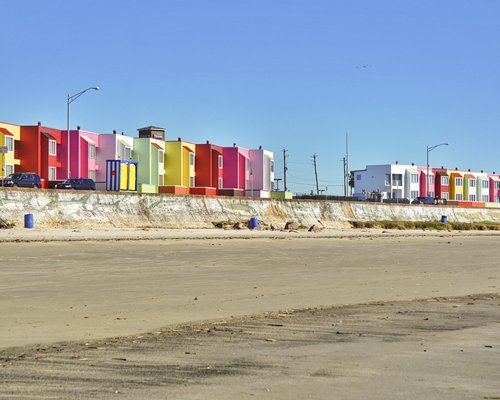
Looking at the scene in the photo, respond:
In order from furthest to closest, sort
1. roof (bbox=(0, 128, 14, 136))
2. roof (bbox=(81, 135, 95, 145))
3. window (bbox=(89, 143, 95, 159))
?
window (bbox=(89, 143, 95, 159)), roof (bbox=(81, 135, 95, 145)), roof (bbox=(0, 128, 14, 136))

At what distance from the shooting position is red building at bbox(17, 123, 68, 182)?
7188 centimetres

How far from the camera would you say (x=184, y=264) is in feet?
72.5

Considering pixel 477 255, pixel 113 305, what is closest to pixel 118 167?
pixel 477 255

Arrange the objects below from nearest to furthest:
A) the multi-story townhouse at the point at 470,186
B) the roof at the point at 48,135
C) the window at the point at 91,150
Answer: the roof at the point at 48,135 < the window at the point at 91,150 < the multi-story townhouse at the point at 470,186

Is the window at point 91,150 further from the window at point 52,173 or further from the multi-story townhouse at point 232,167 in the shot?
the multi-story townhouse at point 232,167

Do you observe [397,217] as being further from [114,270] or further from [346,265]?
[114,270]

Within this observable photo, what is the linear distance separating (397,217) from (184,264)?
57192 mm

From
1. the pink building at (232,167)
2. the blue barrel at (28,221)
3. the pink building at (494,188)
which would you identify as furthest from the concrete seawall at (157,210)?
the pink building at (494,188)

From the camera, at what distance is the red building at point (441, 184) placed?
140625 millimetres

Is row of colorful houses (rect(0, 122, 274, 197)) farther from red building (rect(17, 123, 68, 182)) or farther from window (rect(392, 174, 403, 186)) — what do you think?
window (rect(392, 174, 403, 186))

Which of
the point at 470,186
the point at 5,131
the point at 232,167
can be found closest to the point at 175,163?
the point at 232,167

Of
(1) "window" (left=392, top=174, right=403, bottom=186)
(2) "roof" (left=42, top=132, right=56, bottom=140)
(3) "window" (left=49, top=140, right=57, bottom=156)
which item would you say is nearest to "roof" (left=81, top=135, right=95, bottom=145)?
(3) "window" (left=49, top=140, right=57, bottom=156)

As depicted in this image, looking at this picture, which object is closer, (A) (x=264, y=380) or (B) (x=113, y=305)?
(A) (x=264, y=380)

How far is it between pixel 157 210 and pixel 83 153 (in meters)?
34.8
